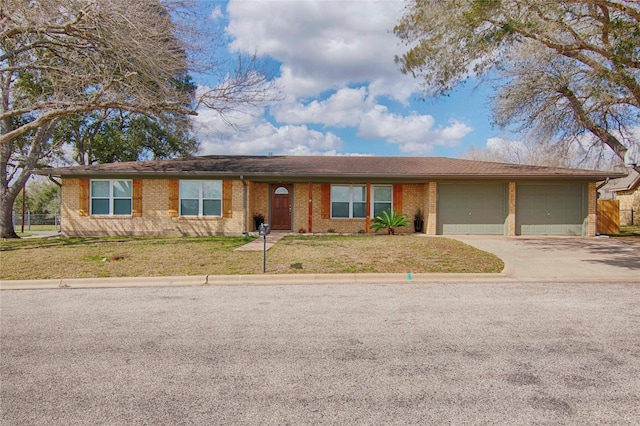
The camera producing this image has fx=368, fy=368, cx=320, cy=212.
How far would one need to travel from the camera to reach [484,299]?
20.6ft

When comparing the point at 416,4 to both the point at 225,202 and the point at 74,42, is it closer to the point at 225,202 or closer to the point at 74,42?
the point at 225,202

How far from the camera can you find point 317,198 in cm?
1622

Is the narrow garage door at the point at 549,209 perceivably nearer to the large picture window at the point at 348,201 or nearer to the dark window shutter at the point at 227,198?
the large picture window at the point at 348,201

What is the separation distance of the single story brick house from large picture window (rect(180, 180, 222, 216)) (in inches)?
1.7

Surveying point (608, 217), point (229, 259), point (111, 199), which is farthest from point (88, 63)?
point (608, 217)

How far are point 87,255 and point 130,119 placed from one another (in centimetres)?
1820

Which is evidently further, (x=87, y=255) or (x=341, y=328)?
(x=87, y=255)

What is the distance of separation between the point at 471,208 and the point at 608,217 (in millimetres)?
7063

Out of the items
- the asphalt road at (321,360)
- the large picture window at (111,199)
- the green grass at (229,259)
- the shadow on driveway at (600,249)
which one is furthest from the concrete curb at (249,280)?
the large picture window at (111,199)

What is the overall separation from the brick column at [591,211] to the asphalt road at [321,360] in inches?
434

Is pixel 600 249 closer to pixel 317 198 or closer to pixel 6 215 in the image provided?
pixel 317 198

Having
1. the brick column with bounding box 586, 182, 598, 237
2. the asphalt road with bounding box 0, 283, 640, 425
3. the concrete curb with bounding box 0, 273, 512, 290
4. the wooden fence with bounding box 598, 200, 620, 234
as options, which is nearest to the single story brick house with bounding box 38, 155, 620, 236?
the brick column with bounding box 586, 182, 598, 237

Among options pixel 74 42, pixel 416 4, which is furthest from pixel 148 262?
pixel 416 4

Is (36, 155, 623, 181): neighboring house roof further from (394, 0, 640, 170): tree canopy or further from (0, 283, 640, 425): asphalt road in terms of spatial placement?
(0, 283, 640, 425): asphalt road
